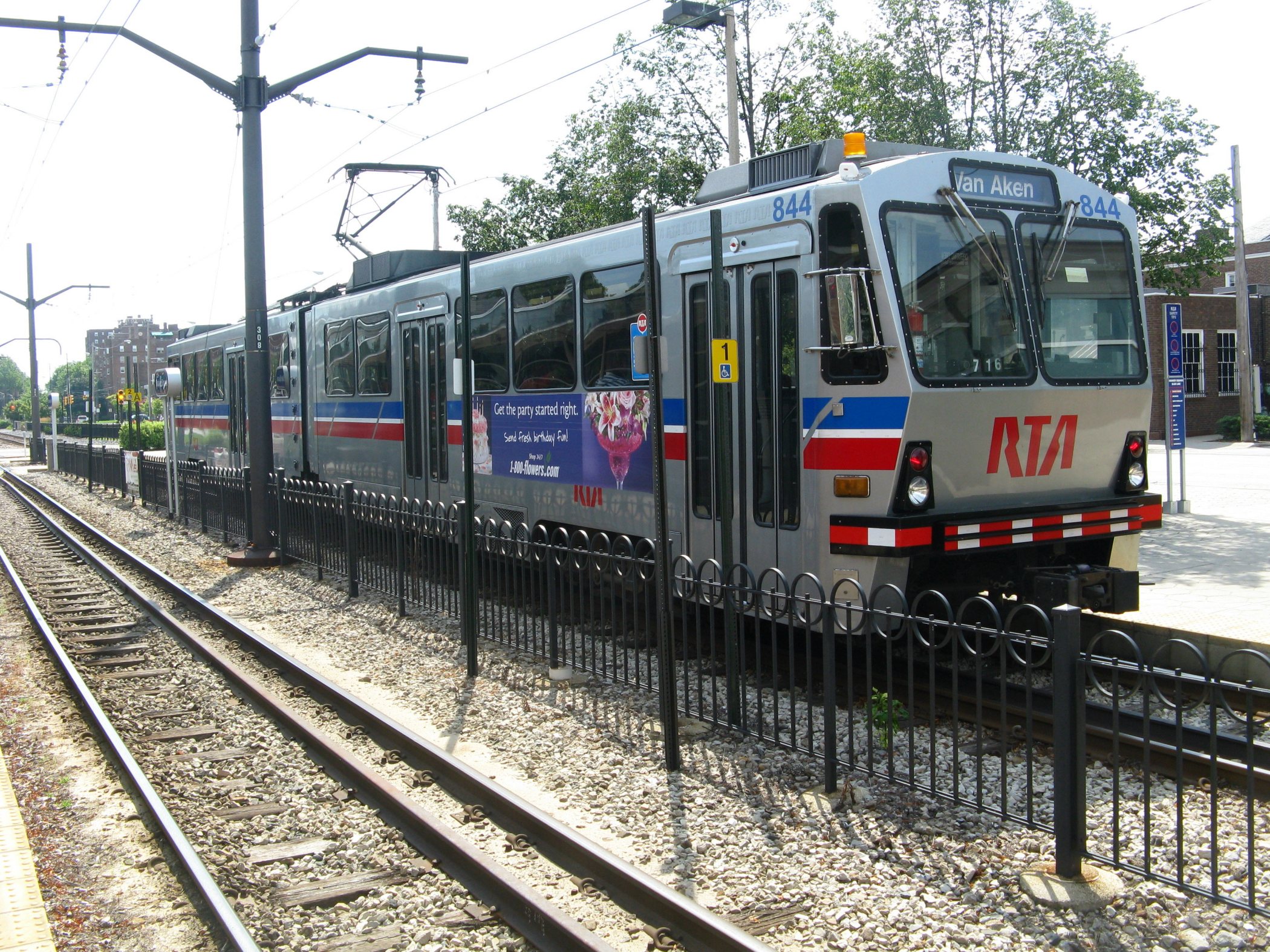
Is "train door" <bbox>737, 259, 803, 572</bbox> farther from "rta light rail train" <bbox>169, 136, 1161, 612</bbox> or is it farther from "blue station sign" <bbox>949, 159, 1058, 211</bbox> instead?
"blue station sign" <bbox>949, 159, 1058, 211</bbox>

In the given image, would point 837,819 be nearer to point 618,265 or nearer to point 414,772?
point 414,772

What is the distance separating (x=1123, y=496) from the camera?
8039mm

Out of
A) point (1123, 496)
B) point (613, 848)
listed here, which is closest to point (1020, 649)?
point (1123, 496)

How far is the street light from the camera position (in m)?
15.9

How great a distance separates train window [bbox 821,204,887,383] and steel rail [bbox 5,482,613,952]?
140 inches

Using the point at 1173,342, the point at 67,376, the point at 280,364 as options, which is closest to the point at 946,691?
the point at 1173,342

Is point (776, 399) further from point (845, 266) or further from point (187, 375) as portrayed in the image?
point (187, 375)

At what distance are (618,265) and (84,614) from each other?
22.2ft

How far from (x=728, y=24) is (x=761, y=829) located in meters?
13.7

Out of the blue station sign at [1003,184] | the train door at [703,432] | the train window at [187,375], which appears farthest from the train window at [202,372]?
the blue station sign at [1003,184]

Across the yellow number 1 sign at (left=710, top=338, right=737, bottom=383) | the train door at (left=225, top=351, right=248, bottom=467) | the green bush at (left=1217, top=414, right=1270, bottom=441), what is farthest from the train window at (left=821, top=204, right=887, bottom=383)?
the green bush at (left=1217, top=414, right=1270, bottom=441)

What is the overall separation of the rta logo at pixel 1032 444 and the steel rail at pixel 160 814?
5097mm

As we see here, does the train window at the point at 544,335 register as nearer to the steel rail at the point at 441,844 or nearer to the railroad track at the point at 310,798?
the railroad track at the point at 310,798

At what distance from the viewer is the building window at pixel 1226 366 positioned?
3731 cm
